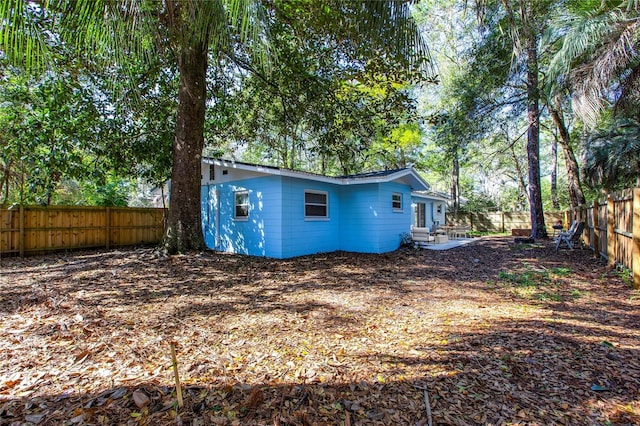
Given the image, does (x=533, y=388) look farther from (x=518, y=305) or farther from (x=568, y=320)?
(x=518, y=305)

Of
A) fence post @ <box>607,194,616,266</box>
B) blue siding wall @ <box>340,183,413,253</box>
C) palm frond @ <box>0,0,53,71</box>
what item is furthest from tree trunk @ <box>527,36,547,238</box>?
palm frond @ <box>0,0,53,71</box>

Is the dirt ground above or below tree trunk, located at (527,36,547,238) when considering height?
below

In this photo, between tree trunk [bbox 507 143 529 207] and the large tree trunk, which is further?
tree trunk [bbox 507 143 529 207]

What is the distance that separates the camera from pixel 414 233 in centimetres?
1218

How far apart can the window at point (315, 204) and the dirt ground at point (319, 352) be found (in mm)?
4317

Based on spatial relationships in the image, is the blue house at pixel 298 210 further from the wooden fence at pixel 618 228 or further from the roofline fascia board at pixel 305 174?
the wooden fence at pixel 618 228

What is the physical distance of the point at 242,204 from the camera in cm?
1041

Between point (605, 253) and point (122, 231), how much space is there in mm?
14287

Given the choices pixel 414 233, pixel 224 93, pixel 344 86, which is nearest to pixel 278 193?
pixel 344 86

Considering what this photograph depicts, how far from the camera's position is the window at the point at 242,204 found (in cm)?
1023

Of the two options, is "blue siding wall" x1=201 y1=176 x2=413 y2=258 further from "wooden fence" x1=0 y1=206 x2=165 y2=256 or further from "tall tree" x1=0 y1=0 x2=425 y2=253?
"tall tree" x1=0 y1=0 x2=425 y2=253

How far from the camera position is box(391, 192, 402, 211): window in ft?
37.6

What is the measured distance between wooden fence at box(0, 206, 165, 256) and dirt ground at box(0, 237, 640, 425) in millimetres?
4825

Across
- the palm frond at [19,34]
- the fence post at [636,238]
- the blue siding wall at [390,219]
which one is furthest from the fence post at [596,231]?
the palm frond at [19,34]
